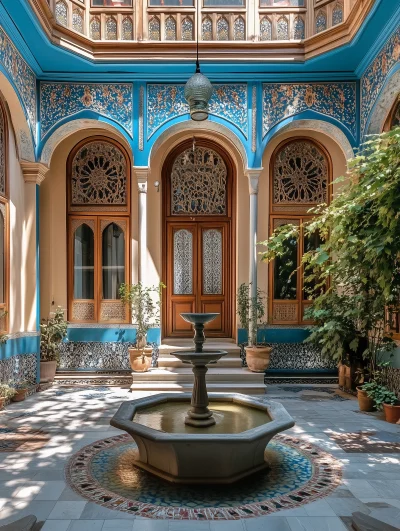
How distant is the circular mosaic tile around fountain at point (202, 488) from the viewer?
130 inches

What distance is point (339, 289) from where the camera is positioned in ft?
25.9

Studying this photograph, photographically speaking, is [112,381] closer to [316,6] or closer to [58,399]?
[58,399]

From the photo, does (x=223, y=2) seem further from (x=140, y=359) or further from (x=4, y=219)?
(x=140, y=359)

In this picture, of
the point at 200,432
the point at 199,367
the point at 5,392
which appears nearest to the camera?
the point at 200,432

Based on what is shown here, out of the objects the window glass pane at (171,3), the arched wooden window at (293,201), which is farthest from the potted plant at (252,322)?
the window glass pane at (171,3)

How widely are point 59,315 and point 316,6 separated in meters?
6.23

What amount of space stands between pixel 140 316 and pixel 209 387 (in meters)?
1.50

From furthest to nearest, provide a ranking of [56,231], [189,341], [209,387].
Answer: [189,341] < [56,231] < [209,387]

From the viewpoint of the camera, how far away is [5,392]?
604cm

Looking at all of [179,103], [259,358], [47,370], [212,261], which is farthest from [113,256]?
[259,358]

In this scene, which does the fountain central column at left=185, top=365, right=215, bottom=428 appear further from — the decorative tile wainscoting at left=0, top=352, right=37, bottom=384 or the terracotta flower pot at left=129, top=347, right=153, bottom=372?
the decorative tile wainscoting at left=0, top=352, right=37, bottom=384

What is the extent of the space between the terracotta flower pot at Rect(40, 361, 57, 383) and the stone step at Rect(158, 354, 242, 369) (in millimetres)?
1743

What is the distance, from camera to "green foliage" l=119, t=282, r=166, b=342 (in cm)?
727

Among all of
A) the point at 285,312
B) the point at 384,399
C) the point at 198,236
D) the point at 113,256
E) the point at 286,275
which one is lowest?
the point at 384,399
